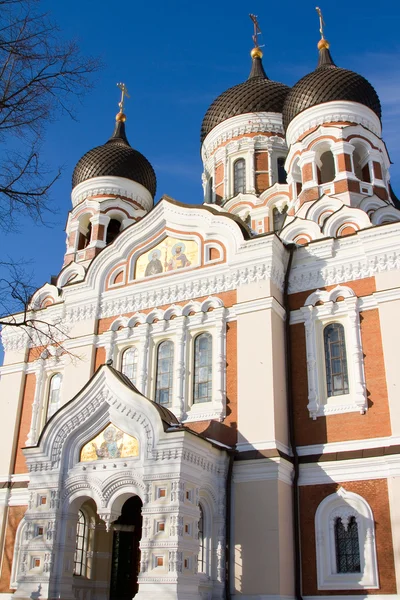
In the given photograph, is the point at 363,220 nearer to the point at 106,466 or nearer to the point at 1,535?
the point at 106,466

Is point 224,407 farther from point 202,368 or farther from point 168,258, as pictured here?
point 168,258

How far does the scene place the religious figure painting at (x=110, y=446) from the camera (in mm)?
9969

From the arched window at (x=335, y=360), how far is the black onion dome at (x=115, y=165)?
868cm

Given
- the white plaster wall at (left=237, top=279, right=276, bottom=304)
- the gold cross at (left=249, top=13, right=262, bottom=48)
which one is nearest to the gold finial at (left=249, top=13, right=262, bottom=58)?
the gold cross at (left=249, top=13, right=262, bottom=48)

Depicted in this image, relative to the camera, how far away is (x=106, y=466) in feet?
33.0

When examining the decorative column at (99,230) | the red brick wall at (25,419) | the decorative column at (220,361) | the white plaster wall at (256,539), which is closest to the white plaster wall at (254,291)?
the decorative column at (220,361)

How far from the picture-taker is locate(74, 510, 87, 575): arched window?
1105cm

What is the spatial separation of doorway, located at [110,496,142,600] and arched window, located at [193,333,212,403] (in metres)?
2.19

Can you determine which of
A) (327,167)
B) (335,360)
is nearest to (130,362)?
(335,360)

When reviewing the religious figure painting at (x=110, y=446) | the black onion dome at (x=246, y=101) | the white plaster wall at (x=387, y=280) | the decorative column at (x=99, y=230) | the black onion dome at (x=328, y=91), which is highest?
the black onion dome at (x=246, y=101)

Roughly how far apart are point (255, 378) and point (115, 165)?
29.8ft

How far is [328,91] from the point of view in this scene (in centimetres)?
1570

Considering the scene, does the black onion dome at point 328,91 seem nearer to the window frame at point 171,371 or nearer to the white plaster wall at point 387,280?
the white plaster wall at point 387,280

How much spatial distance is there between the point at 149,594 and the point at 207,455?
6.95 ft
